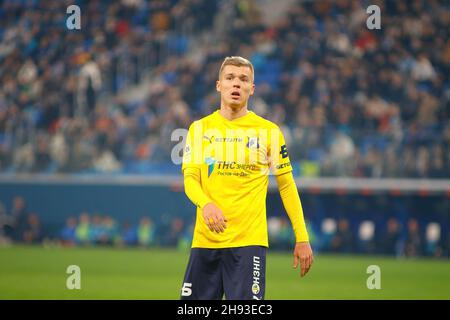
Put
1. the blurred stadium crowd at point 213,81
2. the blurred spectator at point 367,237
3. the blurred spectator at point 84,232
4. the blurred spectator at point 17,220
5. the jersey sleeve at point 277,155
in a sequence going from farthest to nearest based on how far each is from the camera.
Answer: the blurred spectator at point 84,232, the blurred spectator at point 17,220, the blurred spectator at point 367,237, the blurred stadium crowd at point 213,81, the jersey sleeve at point 277,155

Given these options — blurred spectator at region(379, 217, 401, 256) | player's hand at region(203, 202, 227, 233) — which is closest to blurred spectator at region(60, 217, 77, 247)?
blurred spectator at region(379, 217, 401, 256)

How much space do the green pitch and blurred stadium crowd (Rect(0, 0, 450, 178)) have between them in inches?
113

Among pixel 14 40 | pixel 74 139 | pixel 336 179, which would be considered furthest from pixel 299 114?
pixel 14 40

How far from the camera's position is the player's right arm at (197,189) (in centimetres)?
612

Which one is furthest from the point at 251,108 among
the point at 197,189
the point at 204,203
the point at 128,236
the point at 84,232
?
the point at 204,203

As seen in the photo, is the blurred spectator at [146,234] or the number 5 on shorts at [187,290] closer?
the number 5 on shorts at [187,290]

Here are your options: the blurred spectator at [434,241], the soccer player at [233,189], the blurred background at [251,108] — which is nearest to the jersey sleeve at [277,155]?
the soccer player at [233,189]

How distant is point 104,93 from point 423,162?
10.9 meters

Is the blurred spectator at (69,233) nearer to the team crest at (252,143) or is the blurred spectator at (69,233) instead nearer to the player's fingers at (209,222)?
the team crest at (252,143)

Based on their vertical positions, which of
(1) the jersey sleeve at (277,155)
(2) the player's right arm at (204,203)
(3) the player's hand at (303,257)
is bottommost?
(3) the player's hand at (303,257)

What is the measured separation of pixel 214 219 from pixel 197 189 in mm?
384

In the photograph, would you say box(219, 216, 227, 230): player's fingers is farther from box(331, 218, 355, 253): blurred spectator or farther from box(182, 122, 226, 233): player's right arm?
box(331, 218, 355, 253): blurred spectator

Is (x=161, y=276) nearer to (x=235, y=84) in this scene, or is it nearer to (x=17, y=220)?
(x=17, y=220)
